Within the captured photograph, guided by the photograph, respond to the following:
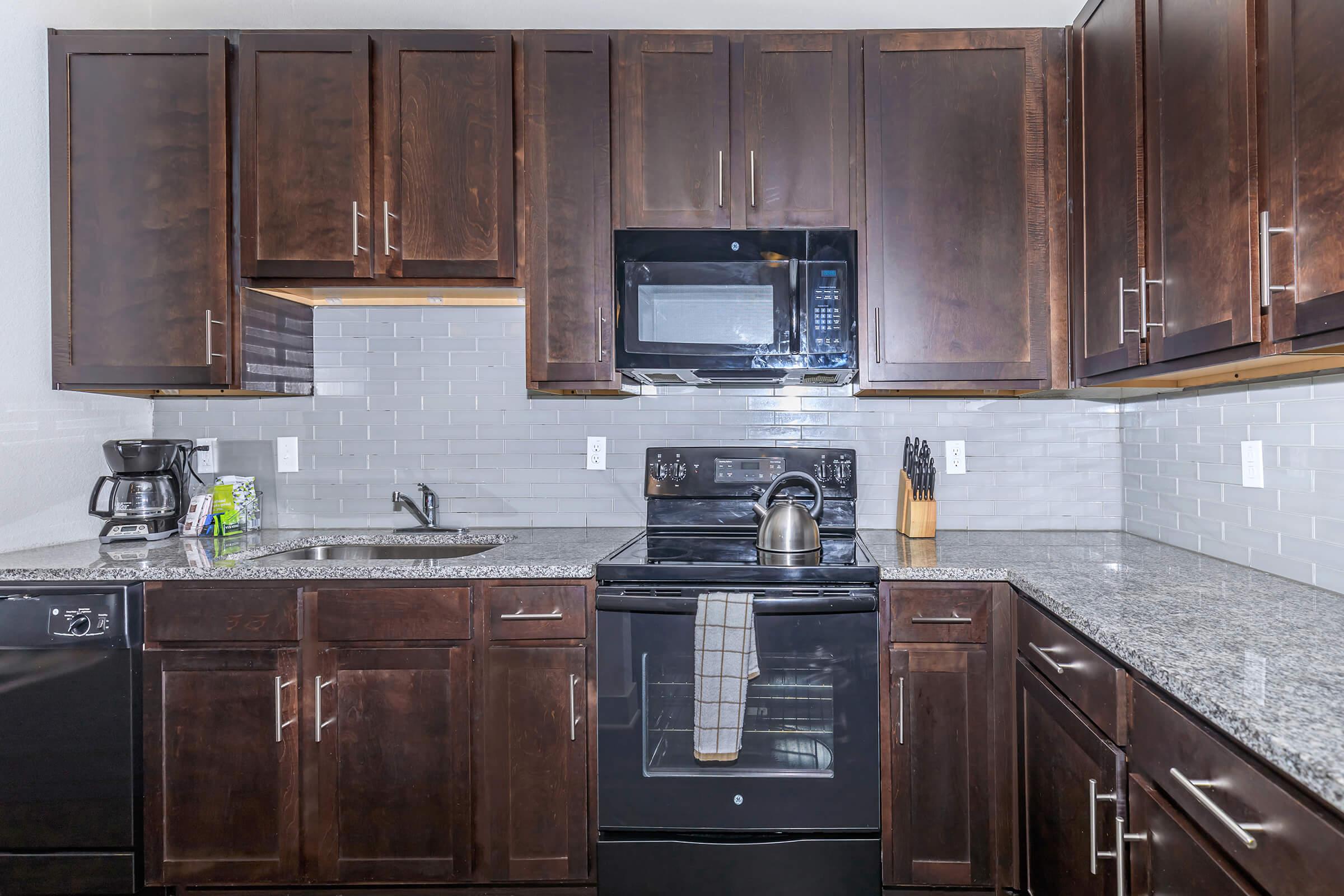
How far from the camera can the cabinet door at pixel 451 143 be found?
2115mm

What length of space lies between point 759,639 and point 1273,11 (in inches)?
60.6

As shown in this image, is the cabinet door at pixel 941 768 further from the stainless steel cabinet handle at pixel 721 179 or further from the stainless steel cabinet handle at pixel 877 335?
the stainless steel cabinet handle at pixel 721 179

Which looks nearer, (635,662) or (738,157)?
(635,662)

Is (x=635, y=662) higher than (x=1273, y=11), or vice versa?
(x=1273, y=11)

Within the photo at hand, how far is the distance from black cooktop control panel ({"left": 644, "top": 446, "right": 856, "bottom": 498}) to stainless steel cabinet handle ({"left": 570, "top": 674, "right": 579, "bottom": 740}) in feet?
2.40

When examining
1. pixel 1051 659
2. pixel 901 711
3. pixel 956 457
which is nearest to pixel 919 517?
pixel 956 457

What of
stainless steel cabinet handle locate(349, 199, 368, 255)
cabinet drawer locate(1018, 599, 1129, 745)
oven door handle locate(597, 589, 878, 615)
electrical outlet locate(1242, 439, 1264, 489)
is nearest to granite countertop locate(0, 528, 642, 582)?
oven door handle locate(597, 589, 878, 615)

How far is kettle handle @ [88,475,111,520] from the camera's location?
215cm

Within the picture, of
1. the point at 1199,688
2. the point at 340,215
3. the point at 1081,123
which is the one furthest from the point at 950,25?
the point at 1199,688

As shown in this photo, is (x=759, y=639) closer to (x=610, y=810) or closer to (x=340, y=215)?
(x=610, y=810)

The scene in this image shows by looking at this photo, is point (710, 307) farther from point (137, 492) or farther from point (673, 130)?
point (137, 492)

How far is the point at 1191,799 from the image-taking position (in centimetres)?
100

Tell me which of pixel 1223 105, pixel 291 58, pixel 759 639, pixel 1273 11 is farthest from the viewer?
pixel 291 58

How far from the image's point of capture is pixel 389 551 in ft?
7.92
